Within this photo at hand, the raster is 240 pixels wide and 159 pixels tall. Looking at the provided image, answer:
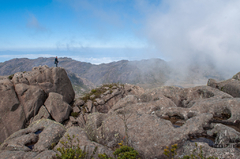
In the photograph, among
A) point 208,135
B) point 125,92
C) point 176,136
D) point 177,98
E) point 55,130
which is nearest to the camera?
point 176,136

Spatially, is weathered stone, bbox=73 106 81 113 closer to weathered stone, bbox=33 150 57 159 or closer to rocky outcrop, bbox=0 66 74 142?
rocky outcrop, bbox=0 66 74 142

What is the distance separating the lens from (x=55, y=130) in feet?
31.1

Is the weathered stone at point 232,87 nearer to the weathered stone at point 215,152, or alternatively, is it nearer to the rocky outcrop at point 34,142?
the weathered stone at point 215,152

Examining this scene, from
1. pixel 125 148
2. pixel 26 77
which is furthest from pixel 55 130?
pixel 26 77

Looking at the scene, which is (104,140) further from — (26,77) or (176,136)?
(26,77)

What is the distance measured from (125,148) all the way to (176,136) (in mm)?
3041

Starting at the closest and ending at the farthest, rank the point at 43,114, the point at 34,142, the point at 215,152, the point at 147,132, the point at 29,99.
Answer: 1. the point at 215,152
2. the point at 147,132
3. the point at 34,142
4. the point at 29,99
5. the point at 43,114

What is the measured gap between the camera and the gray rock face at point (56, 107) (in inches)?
1059

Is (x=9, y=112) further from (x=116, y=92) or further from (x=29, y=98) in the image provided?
(x=116, y=92)

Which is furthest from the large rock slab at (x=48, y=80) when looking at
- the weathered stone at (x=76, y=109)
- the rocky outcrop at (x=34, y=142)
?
the rocky outcrop at (x=34, y=142)

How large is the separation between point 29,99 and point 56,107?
5.00 m

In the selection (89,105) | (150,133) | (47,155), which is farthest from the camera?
(89,105)

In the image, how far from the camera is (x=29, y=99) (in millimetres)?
26062

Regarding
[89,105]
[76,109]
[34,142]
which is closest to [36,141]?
[34,142]
